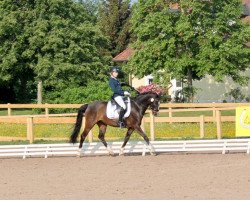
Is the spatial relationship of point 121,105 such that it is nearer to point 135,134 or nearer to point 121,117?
point 121,117

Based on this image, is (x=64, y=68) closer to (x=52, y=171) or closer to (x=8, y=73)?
(x=8, y=73)

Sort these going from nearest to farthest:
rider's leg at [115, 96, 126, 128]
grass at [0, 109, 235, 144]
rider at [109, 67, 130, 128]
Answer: rider at [109, 67, 130, 128], rider's leg at [115, 96, 126, 128], grass at [0, 109, 235, 144]

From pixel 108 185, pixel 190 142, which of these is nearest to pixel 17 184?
pixel 108 185

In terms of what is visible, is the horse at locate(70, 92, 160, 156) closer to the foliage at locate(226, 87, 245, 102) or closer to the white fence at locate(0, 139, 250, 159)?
the white fence at locate(0, 139, 250, 159)

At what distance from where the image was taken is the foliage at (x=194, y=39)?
4653cm

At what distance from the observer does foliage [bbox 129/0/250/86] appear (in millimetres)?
46531

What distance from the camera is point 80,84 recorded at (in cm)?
5478

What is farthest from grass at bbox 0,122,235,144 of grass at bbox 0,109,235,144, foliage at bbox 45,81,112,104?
foliage at bbox 45,81,112,104

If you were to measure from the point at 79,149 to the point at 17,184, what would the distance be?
6.20 meters

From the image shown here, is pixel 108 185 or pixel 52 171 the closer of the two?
pixel 108 185

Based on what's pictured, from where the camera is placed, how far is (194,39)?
47406 millimetres

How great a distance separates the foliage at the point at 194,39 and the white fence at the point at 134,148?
85.2ft

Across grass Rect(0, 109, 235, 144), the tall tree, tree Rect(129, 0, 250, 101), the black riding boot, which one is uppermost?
the tall tree

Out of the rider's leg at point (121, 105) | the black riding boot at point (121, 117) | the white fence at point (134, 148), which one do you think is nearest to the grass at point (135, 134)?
the white fence at point (134, 148)
